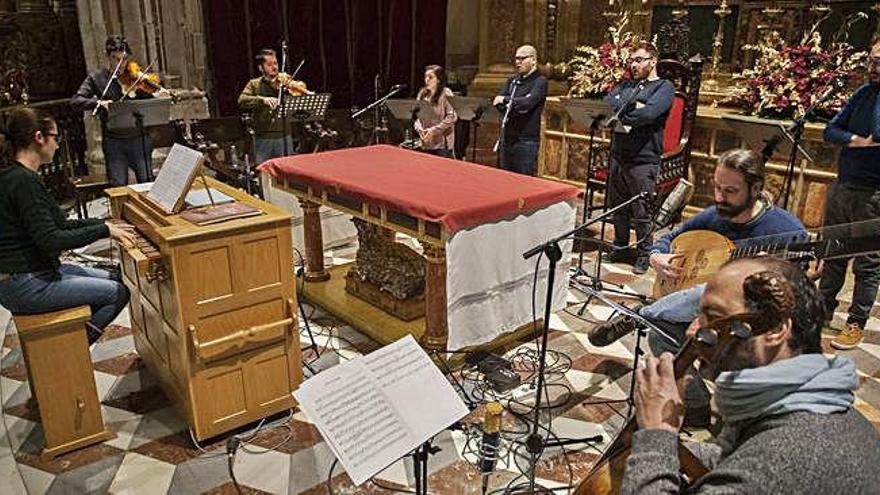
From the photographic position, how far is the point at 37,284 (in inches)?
113

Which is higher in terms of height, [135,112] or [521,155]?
[135,112]

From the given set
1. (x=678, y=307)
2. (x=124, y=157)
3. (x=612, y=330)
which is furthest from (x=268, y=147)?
(x=678, y=307)

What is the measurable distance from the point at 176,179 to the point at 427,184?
4.41ft

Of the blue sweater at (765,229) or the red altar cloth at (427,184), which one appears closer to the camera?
the blue sweater at (765,229)

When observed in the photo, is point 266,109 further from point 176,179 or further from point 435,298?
point 435,298

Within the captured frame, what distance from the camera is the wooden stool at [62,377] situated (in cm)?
281

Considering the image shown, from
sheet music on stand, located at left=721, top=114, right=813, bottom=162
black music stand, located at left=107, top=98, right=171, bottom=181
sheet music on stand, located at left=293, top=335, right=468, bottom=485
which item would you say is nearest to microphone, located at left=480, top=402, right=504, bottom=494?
sheet music on stand, located at left=293, top=335, right=468, bottom=485

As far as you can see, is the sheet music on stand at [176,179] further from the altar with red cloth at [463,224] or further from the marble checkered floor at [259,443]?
the marble checkered floor at [259,443]

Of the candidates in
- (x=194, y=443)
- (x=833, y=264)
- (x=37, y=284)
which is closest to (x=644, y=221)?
(x=833, y=264)

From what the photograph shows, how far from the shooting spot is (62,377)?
2889 mm

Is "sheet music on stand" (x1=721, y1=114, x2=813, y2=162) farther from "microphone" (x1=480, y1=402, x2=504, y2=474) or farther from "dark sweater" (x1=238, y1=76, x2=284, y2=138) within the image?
"dark sweater" (x1=238, y1=76, x2=284, y2=138)

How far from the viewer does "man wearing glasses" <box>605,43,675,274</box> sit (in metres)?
4.81

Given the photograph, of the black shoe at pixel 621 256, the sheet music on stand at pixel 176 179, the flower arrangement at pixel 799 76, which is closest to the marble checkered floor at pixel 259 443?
the sheet music on stand at pixel 176 179

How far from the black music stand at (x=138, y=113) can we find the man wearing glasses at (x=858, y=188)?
510 cm
